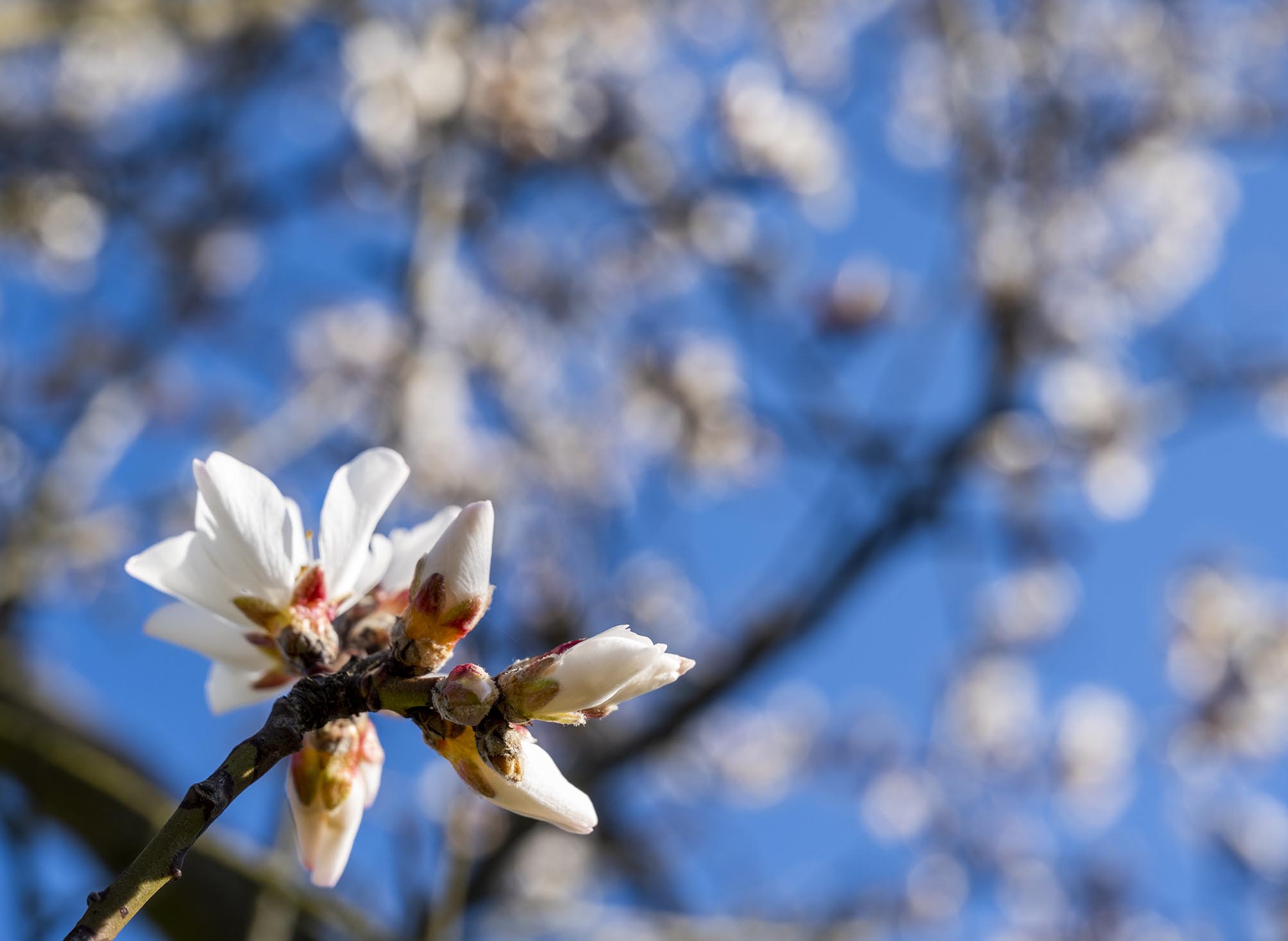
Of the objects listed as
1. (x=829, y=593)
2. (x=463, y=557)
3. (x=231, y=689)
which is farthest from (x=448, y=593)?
(x=829, y=593)

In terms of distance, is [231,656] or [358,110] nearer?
[231,656]

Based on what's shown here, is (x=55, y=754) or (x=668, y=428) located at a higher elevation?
(x=55, y=754)

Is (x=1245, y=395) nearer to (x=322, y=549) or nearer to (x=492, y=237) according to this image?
(x=492, y=237)

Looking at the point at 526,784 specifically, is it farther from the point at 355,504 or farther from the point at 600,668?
the point at 355,504

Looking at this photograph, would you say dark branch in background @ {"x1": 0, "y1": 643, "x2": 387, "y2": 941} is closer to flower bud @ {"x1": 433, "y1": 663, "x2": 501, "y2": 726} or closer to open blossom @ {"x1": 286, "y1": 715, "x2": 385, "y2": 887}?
open blossom @ {"x1": 286, "y1": 715, "x2": 385, "y2": 887}

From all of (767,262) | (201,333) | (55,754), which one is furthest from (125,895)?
(201,333)

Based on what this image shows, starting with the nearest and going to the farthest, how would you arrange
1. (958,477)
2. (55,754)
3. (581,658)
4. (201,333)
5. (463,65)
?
(581,658)
(55,754)
(463,65)
(958,477)
(201,333)
